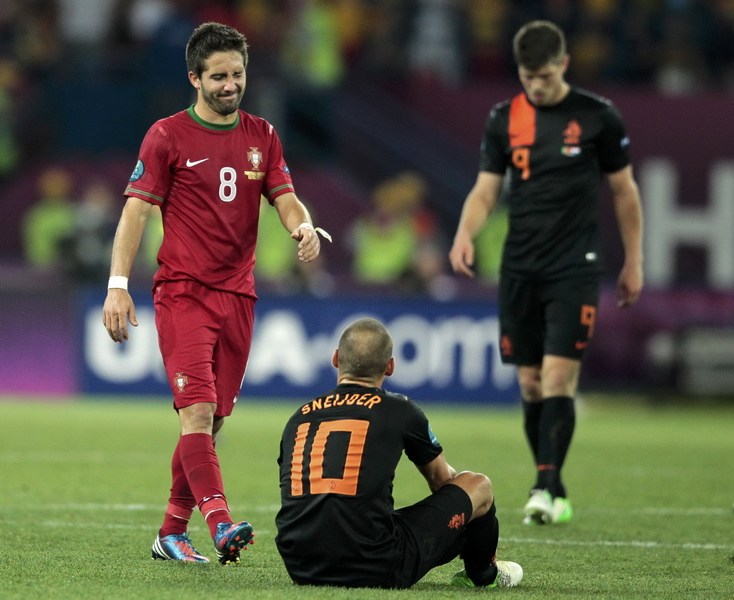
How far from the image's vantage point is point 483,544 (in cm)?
546

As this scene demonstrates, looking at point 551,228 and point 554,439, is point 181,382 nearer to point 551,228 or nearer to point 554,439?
point 554,439

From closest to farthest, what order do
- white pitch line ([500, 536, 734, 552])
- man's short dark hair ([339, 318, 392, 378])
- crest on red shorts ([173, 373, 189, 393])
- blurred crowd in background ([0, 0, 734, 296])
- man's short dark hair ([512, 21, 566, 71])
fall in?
1. man's short dark hair ([339, 318, 392, 378])
2. crest on red shorts ([173, 373, 189, 393])
3. white pitch line ([500, 536, 734, 552])
4. man's short dark hair ([512, 21, 566, 71])
5. blurred crowd in background ([0, 0, 734, 296])

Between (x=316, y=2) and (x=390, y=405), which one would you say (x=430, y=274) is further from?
(x=390, y=405)

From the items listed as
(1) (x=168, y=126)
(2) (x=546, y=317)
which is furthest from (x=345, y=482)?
(2) (x=546, y=317)

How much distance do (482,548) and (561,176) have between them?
2.95 m

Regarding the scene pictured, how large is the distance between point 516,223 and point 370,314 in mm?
7725

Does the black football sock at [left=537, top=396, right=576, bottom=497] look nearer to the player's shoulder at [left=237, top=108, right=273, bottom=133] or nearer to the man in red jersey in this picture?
the man in red jersey

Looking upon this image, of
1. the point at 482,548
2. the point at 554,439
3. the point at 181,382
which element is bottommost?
the point at 482,548

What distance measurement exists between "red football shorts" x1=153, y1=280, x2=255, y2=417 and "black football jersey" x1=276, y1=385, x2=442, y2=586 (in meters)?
0.67

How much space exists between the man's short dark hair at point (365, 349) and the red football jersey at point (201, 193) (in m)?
0.91

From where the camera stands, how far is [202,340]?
595cm

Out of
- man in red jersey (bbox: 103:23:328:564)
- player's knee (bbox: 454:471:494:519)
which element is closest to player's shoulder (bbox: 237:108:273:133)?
man in red jersey (bbox: 103:23:328:564)

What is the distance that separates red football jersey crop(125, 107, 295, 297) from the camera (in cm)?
604

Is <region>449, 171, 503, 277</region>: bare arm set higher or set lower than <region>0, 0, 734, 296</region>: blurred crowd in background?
lower
